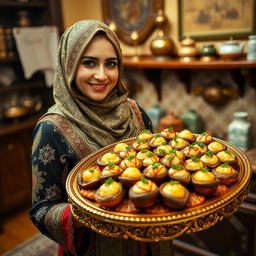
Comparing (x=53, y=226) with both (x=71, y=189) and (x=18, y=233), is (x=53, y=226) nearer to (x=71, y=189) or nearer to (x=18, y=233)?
(x=71, y=189)

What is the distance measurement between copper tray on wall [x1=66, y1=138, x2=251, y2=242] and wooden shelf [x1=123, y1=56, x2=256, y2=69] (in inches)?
49.9

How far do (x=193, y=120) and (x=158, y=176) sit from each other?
159 centimetres

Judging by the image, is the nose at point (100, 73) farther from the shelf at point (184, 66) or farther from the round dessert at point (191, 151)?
the shelf at point (184, 66)

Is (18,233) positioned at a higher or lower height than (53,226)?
lower

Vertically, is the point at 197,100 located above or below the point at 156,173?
below

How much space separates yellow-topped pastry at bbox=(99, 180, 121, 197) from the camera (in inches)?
31.9

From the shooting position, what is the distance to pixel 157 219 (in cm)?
72

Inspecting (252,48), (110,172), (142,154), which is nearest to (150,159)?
(142,154)

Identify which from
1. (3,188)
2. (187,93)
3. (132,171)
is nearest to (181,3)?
(187,93)

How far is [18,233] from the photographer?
102 inches

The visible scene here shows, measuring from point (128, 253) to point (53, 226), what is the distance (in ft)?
0.99

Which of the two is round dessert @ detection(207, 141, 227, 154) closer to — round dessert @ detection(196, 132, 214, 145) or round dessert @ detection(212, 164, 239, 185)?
round dessert @ detection(196, 132, 214, 145)

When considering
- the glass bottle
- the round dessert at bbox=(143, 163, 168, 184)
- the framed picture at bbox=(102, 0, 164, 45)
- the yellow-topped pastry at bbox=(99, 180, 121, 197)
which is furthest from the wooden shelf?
the yellow-topped pastry at bbox=(99, 180, 121, 197)

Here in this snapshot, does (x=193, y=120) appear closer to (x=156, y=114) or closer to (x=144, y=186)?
(x=156, y=114)
